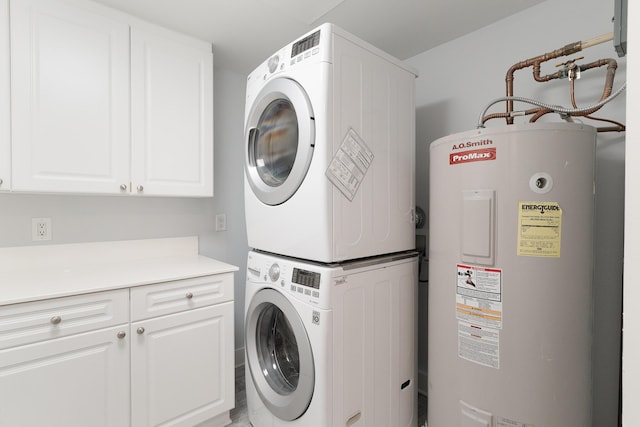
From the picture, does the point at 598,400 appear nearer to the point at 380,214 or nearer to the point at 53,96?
the point at 380,214

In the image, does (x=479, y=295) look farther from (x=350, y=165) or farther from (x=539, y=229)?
(x=350, y=165)

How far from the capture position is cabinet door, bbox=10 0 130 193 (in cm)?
138

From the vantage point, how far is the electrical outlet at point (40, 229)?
63.6 inches

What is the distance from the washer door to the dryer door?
1.69ft

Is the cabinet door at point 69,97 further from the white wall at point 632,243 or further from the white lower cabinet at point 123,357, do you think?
the white wall at point 632,243

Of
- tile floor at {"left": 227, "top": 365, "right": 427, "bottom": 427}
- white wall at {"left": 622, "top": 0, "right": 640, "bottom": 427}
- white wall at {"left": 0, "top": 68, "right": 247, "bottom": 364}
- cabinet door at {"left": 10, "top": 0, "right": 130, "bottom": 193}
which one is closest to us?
white wall at {"left": 622, "top": 0, "right": 640, "bottom": 427}

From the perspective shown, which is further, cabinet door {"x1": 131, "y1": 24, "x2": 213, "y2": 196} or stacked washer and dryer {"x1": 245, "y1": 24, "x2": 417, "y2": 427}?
cabinet door {"x1": 131, "y1": 24, "x2": 213, "y2": 196}

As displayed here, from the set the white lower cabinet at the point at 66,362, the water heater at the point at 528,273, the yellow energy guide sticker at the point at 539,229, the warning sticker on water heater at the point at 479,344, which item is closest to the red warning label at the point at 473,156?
the water heater at the point at 528,273

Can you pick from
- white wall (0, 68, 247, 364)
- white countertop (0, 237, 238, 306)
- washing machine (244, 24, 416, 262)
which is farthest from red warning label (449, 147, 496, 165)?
white wall (0, 68, 247, 364)

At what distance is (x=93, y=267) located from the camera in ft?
5.55

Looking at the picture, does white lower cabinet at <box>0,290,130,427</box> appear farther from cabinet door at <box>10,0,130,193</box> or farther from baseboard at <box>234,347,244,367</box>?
baseboard at <box>234,347,244,367</box>

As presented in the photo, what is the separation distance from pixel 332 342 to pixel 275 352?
57 centimetres

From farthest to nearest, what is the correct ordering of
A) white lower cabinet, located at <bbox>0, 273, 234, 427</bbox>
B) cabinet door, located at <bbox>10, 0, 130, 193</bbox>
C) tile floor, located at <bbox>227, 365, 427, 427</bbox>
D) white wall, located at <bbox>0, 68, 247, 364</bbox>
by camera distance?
1. tile floor, located at <bbox>227, 365, 427, 427</bbox>
2. white wall, located at <bbox>0, 68, 247, 364</bbox>
3. cabinet door, located at <bbox>10, 0, 130, 193</bbox>
4. white lower cabinet, located at <bbox>0, 273, 234, 427</bbox>

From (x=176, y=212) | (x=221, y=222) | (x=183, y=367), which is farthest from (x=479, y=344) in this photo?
(x=176, y=212)
